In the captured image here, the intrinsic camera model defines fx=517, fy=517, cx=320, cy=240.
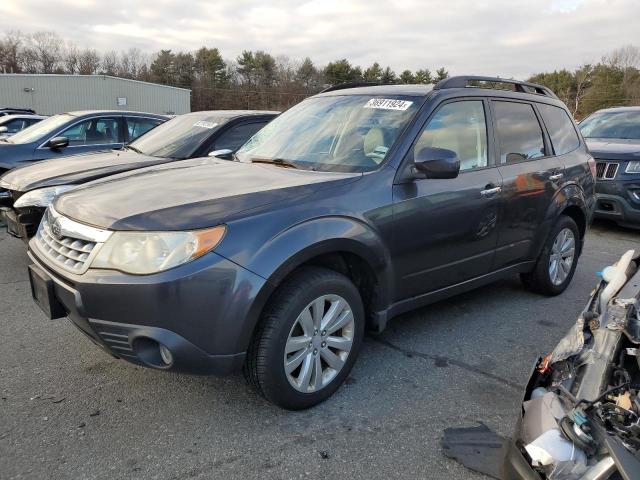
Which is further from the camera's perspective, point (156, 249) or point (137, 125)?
point (137, 125)

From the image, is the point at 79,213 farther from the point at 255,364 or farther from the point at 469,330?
the point at 469,330

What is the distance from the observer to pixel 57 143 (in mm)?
6816

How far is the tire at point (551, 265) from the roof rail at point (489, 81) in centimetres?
115

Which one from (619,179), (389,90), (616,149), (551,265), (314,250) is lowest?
(551,265)

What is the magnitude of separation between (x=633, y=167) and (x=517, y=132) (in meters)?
4.36

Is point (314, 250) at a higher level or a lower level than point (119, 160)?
lower

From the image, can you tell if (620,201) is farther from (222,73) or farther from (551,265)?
(222,73)

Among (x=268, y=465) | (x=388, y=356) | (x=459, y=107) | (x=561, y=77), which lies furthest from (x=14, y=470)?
(x=561, y=77)

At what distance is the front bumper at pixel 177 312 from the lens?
2256 mm

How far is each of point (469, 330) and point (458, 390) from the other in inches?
38.0

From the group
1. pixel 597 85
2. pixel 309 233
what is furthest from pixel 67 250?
pixel 597 85

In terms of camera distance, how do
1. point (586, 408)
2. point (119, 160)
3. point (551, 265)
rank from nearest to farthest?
point (586, 408), point (551, 265), point (119, 160)

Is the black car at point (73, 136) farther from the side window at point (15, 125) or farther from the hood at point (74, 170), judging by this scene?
the side window at point (15, 125)

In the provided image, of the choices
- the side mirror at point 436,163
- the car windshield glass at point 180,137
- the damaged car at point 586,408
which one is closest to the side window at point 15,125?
the car windshield glass at point 180,137
